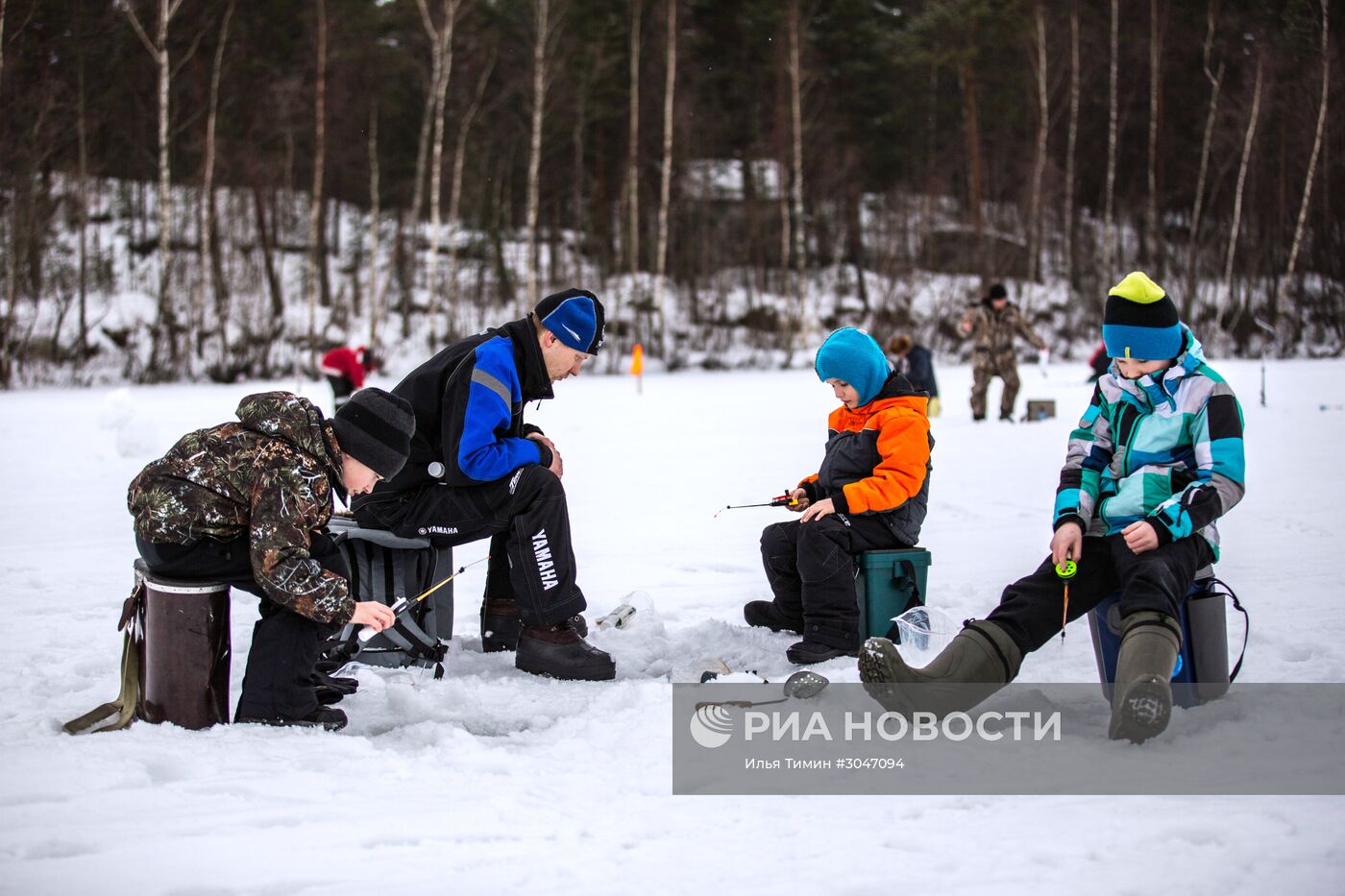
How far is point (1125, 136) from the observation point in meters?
28.4

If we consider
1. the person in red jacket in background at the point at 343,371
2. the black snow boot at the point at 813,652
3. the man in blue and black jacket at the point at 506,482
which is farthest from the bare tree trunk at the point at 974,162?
the black snow boot at the point at 813,652

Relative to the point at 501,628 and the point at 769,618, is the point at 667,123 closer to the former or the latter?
the point at 769,618

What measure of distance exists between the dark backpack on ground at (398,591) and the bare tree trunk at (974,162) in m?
23.8

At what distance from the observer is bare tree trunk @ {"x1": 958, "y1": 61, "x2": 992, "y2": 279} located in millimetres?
25516

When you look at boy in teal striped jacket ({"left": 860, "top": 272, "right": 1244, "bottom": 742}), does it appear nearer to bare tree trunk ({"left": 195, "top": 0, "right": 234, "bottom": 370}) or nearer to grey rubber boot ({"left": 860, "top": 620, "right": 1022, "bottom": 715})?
grey rubber boot ({"left": 860, "top": 620, "right": 1022, "bottom": 715})

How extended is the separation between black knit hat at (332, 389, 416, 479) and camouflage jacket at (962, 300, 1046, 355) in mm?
9662

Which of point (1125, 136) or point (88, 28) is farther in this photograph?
point (1125, 136)

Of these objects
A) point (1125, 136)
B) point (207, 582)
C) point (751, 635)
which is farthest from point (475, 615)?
point (1125, 136)

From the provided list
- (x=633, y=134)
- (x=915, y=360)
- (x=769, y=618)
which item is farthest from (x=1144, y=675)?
(x=633, y=134)

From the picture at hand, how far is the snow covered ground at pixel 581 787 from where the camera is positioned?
7.00ft

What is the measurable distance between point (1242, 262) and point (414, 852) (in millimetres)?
27537

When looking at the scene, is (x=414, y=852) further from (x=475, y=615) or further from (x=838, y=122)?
(x=838, y=122)

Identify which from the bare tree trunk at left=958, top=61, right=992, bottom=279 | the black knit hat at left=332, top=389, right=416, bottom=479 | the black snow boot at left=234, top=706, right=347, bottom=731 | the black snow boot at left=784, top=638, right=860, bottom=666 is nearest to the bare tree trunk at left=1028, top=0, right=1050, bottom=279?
the bare tree trunk at left=958, top=61, right=992, bottom=279

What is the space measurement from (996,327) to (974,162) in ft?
49.5
